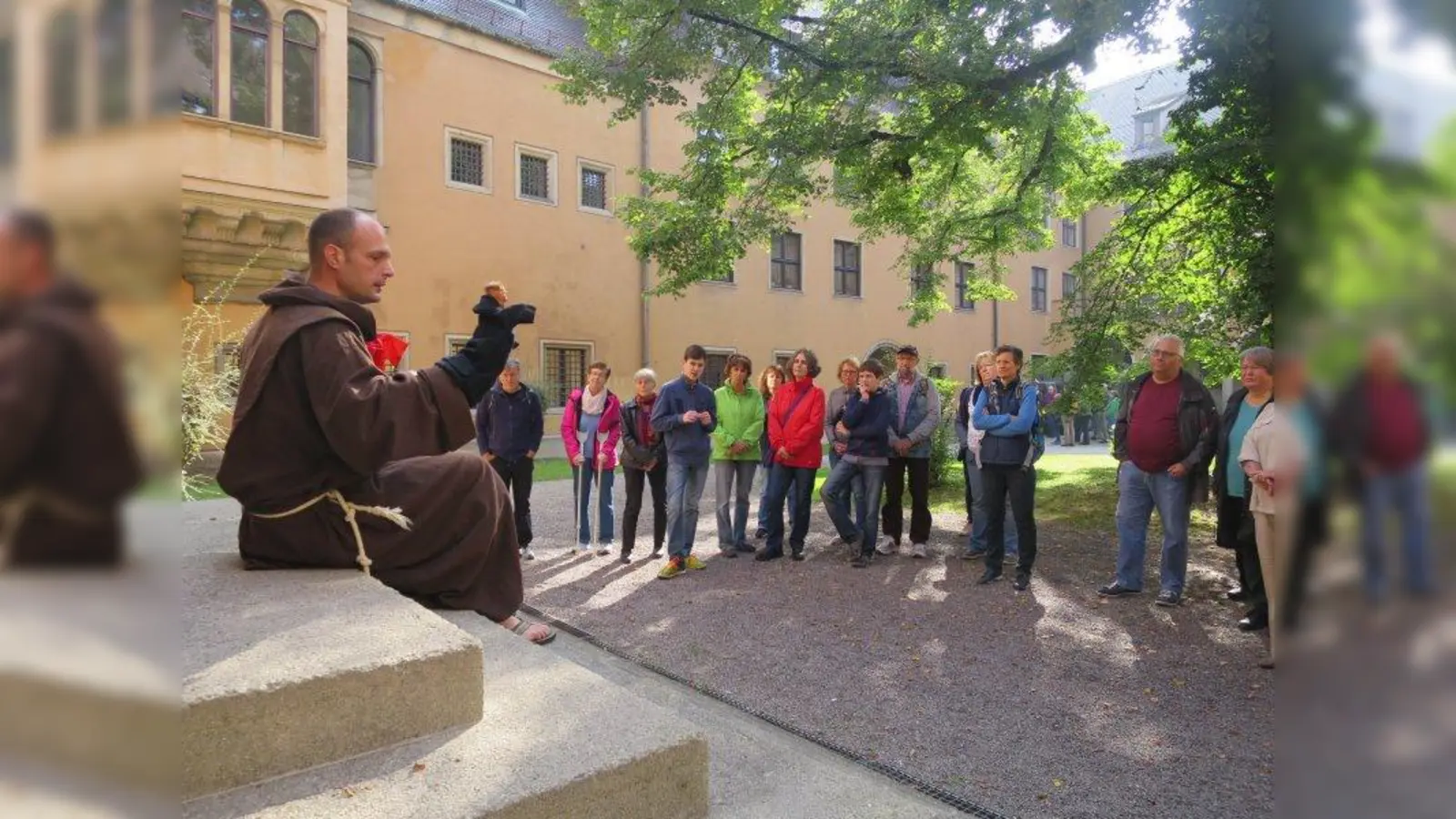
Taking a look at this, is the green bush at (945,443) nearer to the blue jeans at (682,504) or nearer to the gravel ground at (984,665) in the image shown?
the gravel ground at (984,665)

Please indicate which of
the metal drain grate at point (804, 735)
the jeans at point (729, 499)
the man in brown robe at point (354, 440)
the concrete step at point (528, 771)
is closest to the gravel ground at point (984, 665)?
the metal drain grate at point (804, 735)

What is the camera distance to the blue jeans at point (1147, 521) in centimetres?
627

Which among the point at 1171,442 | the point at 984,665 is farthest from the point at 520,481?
the point at 1171,442

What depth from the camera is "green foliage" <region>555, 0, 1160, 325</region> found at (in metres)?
7.11

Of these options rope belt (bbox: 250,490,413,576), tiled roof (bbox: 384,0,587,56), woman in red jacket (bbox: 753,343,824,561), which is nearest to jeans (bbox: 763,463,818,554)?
woman in red jacket (bbox: 753,343,824,561)

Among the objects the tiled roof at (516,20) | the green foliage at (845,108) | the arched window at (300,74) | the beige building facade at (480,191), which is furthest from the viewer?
the tiled roof at (516,20)

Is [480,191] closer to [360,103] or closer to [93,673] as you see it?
[360,103]

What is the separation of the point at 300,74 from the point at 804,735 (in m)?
15.9

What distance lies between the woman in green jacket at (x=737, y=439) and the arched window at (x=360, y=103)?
12933mm

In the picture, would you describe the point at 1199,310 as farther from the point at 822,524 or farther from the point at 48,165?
the point at 48,165

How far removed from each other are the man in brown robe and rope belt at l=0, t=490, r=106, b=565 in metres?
2.67

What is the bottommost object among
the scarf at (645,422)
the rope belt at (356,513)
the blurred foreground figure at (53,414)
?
the rope belt at (356,513)

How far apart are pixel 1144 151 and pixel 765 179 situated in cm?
463

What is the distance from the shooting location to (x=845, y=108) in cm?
884
